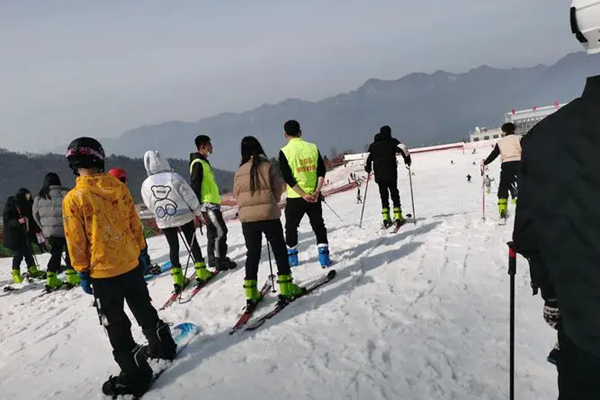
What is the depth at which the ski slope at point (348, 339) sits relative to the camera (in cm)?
356

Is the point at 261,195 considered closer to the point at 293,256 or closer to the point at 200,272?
the point at 293,256

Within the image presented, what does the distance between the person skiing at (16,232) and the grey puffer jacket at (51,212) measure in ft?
6.34

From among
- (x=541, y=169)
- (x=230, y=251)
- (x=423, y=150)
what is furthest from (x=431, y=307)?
(x=423, y=150)

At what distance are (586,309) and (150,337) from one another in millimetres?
4054

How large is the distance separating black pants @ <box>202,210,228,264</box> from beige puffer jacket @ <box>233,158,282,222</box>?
6.64ft

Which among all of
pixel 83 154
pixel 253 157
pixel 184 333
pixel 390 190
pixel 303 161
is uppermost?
pixel 83 154

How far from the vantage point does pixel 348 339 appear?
4.36 metres

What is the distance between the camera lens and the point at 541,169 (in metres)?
1.71

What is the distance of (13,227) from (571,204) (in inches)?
445

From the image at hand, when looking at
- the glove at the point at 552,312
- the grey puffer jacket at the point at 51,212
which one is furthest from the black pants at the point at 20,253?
the glove at the point at 552,312

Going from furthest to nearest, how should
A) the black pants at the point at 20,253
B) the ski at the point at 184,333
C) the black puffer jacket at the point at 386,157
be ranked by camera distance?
the black pants at the point at 20,253 → the black puffer jacket at the point at 386,157 → the ski at the point at 184,333

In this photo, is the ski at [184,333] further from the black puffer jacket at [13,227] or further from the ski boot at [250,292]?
the black puffer jacket at [13,227]

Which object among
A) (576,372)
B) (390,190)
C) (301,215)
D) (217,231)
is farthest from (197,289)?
(576,372)

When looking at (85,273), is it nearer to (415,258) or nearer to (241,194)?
(241,194)
